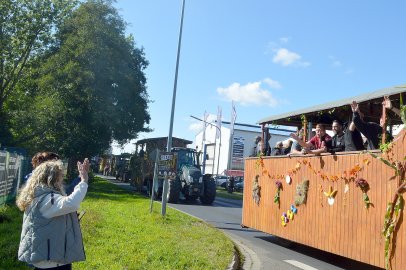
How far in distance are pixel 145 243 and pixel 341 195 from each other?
3926 millimetres

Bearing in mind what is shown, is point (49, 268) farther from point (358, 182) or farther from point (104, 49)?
point (104, 49)

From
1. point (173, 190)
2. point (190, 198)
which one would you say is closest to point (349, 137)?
point (173, 190)

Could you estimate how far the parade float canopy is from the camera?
823 cm

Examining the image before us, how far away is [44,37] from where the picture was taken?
3266 cm

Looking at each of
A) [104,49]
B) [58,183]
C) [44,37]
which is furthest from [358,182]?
[44,37]

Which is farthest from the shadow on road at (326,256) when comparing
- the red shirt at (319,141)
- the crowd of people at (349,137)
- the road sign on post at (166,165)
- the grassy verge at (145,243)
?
the road sign on post at (166,165)

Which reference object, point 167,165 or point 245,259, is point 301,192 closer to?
point 245,259

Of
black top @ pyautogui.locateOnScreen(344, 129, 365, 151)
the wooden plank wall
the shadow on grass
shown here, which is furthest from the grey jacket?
the shadow on grass

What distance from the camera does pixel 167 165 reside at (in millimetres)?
14812

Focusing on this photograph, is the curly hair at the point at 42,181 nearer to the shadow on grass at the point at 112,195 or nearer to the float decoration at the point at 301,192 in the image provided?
the float decoration at the point at 301,192

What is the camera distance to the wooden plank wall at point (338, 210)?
7500 millimetres

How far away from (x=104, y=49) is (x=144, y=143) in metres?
6.47

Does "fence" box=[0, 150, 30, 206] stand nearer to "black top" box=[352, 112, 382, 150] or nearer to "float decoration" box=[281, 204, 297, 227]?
"float decoration" box=[281, 204, 297, 227]

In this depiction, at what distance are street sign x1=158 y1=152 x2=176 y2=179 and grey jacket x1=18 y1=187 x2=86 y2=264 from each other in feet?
33.5
